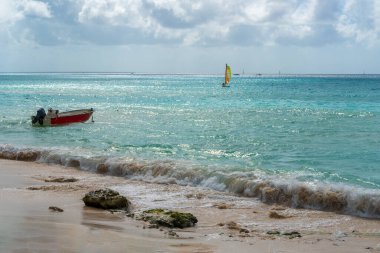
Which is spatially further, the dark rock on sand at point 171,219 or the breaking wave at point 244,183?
the breaking wave at point 244,183

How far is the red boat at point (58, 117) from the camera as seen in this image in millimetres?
28719

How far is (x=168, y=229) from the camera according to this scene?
28.1 feet

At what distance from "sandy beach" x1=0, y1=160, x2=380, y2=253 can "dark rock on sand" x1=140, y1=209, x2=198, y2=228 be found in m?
0.15

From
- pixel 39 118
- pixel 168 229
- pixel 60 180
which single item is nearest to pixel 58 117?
pixel 39 118

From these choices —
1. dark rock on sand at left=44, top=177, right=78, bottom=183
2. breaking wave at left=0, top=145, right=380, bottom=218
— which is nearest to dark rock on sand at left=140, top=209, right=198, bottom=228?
breaking wave at left=0, top=145, right=380, bottom=218

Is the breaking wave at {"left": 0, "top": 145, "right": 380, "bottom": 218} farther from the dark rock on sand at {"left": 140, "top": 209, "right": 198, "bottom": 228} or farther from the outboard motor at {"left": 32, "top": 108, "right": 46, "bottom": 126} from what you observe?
the outboard motor at {"left": 32, "top": 108, "right": 46, "bottom": 126}

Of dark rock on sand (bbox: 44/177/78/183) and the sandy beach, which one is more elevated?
the sandy beach

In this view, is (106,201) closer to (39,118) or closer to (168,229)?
(168,229)

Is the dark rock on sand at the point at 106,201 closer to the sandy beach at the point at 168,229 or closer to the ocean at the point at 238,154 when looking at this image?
the sandy beach at the point at 168,229

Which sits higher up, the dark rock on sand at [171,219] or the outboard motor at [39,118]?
the dark rock on sand at [171,219]

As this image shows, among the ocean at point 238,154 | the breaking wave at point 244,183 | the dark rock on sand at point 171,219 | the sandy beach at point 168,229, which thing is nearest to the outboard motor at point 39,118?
the ocean at point 238,154

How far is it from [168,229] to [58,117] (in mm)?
22228

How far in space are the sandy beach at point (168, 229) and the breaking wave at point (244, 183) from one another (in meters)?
0.45

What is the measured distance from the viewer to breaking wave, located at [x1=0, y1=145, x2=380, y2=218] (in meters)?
10.8
